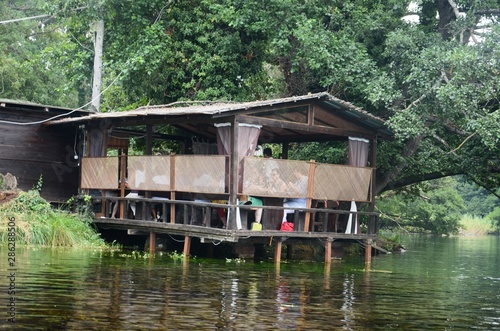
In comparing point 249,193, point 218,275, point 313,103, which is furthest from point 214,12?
point 218,275

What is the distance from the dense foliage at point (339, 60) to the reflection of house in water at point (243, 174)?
6.17 feet

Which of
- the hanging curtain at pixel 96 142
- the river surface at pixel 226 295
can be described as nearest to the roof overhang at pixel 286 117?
the hanging curtain at pixel 96 142

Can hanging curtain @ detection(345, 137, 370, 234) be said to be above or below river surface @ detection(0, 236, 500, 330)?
above

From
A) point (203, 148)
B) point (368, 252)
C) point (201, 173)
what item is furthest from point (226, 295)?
point (203, 148)

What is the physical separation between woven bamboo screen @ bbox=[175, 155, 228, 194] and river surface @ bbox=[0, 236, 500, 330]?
5.10ft

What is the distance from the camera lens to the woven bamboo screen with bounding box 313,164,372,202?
1784 centimetres

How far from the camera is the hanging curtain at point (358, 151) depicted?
1894 centimetres

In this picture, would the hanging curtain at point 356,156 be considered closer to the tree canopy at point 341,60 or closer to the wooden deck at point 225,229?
the wooden deck at point 225,229

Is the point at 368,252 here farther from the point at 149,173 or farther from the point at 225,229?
the point at 149,173

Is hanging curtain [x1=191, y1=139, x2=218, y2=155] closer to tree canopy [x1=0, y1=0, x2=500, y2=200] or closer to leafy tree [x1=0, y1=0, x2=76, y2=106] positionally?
tree canopy [x1=0, y1=0, x2=500, y2=200]

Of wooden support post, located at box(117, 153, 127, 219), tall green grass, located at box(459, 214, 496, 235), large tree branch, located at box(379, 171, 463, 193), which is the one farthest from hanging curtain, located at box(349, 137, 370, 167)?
tall green grass, located at box(459, 214, 496, 235)

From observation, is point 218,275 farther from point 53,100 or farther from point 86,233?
point 53,100

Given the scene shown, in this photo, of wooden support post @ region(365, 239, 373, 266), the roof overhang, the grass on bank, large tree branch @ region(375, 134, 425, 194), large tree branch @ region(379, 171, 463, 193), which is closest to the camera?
the roof overhang

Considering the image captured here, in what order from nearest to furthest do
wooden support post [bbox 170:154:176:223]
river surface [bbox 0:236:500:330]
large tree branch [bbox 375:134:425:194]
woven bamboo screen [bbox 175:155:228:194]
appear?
river surface [bbox 0:236:500:330]
woven bamboo screen [bbox 175:155:228:194]
wooden support post [bbox 170:154:176:223]
large tree branch [bbox 375:134:425:194]
